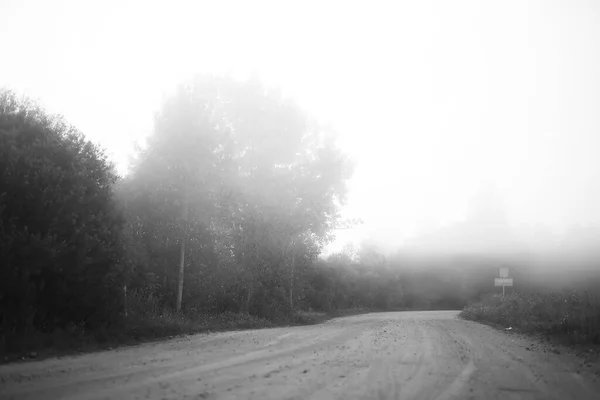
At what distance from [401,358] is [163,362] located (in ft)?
18.0

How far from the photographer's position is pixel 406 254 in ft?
234

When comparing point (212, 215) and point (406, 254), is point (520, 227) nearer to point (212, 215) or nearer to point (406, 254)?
point (406, 254)

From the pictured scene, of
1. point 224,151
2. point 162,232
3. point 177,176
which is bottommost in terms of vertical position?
point 162,232

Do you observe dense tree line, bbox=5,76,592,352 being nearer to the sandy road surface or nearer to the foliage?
the foliage

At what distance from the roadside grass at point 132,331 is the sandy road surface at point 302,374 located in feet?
3.53

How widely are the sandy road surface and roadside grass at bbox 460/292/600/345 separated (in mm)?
3524

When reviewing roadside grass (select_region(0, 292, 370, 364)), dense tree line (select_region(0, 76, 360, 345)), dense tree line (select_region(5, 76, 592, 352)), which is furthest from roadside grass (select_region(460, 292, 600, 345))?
dense tree line (select_region(0, 76, 360, 345))

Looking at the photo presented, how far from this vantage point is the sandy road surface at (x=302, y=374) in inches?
246

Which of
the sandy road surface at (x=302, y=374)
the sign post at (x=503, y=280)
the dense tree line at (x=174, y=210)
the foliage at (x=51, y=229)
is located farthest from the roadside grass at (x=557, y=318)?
the foliage at (x=51, y=229)

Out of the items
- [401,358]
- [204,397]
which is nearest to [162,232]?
[401,358]

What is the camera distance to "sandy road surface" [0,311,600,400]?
626 cm

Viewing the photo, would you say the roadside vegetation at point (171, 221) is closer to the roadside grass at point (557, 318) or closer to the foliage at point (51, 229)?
the foliage at point (51, 229)

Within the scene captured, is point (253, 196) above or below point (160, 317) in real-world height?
above

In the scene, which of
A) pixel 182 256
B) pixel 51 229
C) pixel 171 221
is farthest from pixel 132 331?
pixel 171 221
